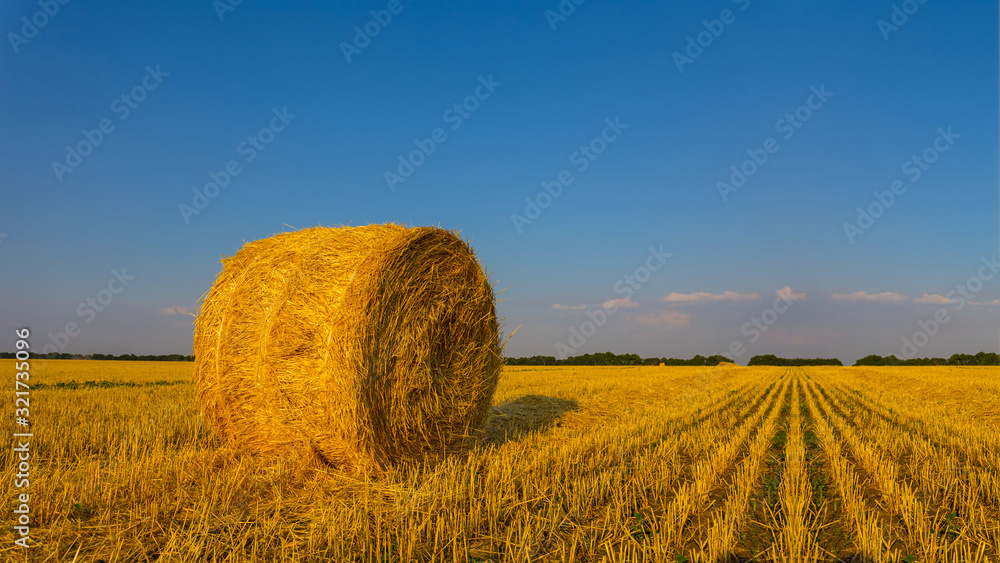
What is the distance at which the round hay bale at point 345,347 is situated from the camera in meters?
5.67

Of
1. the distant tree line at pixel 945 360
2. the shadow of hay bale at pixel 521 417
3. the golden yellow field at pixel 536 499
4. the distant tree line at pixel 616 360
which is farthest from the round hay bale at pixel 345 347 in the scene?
the distant tree line at pixel 945 360

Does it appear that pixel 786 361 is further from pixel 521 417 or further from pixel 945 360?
pixel 521 417

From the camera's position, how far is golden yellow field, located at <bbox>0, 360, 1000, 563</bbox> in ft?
12.5

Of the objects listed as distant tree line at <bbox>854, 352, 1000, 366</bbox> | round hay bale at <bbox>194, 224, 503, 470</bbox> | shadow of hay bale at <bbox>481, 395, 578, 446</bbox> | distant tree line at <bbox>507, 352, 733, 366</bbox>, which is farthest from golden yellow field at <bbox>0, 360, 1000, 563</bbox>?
distant tree line at <bbox>854, 352, 1000, 366</bbox>

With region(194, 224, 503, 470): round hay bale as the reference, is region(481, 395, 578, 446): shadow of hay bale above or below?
below

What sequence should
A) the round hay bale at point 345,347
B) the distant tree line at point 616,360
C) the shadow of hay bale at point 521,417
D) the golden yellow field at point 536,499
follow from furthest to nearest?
the distant tree line at point 616,360 → the shadow of hay bale at point 521,417 → the round hay bale at point 345,347 → the golden yellow field at point 536,499

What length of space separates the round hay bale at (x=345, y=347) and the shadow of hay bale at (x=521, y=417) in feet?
3.83

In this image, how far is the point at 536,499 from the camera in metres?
4.77

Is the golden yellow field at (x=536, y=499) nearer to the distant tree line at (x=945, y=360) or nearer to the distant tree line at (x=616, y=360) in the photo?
the distant tree line at (x=616, y=360)

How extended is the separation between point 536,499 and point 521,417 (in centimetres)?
538

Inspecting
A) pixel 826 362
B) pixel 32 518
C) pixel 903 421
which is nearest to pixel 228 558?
pixel 32 518

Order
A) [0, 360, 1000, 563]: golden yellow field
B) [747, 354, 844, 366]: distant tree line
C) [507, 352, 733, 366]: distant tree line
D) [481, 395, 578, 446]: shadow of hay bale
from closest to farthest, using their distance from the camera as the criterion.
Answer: [0, 360, 1000, 563]: golden yellow field
[481, 395, 578, 446]: shadow of hay bale
[507, 352, 733, 366]: distant tree line
[747, 354, 844, 366]: distant tree line

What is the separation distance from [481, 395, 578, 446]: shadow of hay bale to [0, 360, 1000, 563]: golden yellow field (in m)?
0.14

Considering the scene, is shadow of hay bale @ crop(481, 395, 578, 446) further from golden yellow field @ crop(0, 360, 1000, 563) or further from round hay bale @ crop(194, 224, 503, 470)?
round hay bale @ crop(194, 224, 503, 470)
